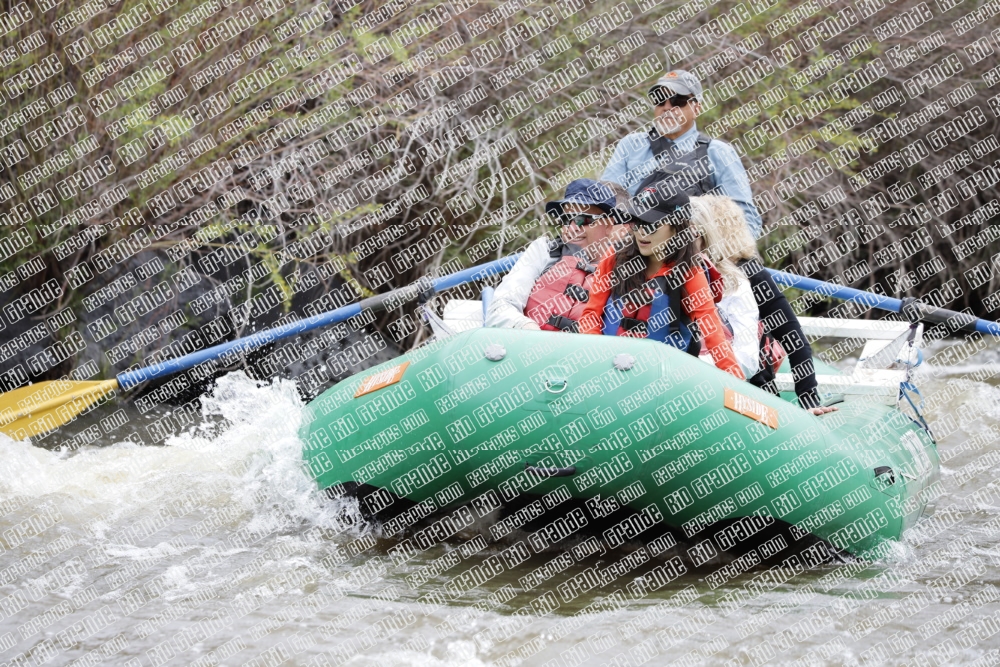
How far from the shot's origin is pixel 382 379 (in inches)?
143

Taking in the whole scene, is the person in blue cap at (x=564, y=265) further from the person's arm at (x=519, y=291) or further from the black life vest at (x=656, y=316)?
the black life vest at (x=656, y=316)

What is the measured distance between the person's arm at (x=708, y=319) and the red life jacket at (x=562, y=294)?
15.8 inches

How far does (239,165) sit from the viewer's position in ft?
19.5

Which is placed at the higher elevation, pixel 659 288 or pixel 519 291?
pixel 519 291

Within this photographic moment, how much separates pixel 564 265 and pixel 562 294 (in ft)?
0.40

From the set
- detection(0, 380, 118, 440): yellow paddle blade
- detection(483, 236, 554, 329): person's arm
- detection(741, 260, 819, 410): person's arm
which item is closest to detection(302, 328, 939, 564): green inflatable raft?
detection(741, 260, 819, 410): person's arm

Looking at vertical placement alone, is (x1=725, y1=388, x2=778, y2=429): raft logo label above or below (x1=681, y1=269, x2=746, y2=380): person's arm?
below

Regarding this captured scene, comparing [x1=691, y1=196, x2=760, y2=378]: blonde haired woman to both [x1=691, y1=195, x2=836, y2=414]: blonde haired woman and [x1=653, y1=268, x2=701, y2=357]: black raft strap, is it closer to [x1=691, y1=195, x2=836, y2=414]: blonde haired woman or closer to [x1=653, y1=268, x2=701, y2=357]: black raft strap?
[x1=691, y1=195, x2=836, y2=414]: blonde haired woman

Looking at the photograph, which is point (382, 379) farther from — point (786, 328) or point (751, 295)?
point (786, 328)

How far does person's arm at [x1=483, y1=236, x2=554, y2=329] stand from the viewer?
161 inches

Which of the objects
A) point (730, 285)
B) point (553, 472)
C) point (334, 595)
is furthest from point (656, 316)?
point (334, 595)

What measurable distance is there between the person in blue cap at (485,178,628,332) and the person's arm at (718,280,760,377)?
47cm

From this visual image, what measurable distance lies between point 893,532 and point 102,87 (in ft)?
13.6

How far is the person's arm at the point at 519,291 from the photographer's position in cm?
408
